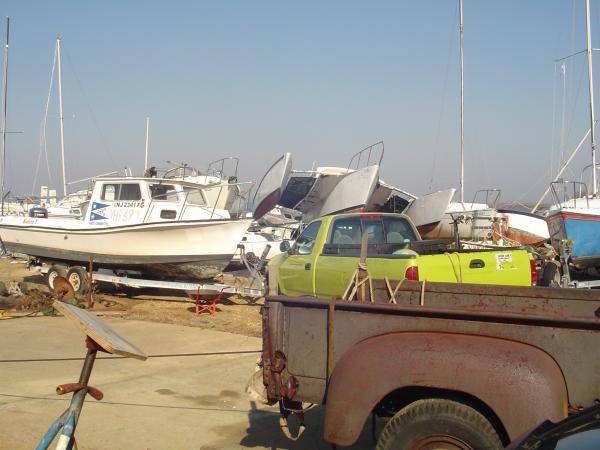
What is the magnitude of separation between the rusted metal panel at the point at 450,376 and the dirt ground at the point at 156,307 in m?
6.79

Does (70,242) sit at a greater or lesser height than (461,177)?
lesser

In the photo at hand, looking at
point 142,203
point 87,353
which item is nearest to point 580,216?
point 142,203

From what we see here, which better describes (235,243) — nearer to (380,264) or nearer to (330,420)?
(380,264)

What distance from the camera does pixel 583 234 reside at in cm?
1434

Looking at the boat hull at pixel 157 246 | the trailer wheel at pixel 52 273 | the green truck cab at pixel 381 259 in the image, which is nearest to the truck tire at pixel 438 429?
the green truck cab at pixel 381 259

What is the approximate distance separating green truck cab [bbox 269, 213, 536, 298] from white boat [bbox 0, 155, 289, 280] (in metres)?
5.64

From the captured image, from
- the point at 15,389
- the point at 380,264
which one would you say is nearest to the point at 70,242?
the point at 15,389

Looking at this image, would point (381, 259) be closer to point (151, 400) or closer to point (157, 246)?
point (151, 400)

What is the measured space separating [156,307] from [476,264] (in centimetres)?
862

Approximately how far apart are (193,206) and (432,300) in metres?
11.9

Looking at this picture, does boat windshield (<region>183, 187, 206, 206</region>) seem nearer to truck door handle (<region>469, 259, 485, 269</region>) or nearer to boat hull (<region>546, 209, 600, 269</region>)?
boat hull (<region>546, 209, 600, 269</region>)

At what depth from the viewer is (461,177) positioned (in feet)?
91.8

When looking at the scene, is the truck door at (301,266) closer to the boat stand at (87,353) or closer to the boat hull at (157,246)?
the boat stand at (87,353)

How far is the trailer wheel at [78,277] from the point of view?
14.5 metres
